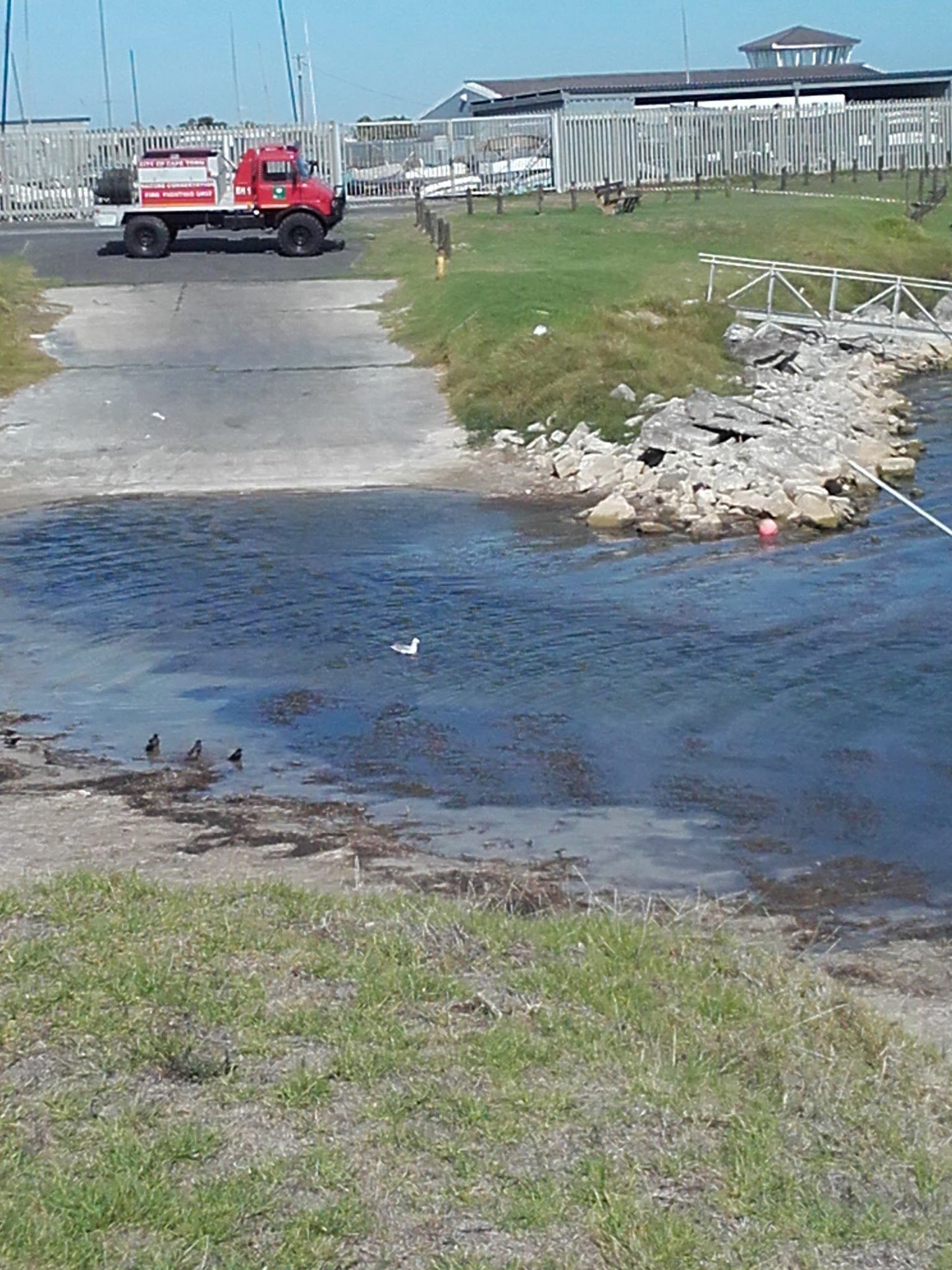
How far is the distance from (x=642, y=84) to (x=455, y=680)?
71705mm

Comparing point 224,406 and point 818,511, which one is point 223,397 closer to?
point 224,406

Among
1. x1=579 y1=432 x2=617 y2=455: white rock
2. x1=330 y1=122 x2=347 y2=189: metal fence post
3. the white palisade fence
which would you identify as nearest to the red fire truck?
the white palisade fence

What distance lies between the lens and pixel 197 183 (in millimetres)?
37438

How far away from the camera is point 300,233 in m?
37.6

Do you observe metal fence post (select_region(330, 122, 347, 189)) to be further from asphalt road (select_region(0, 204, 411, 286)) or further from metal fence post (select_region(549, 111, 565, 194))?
metal fence post (select_region(549, 111, 565, 194))

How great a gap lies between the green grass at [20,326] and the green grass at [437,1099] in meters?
20.2

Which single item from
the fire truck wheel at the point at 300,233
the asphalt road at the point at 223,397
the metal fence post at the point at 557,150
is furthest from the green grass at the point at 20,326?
the metal fence post at the point at 557,150

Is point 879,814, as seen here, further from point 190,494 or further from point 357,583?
point 190,494

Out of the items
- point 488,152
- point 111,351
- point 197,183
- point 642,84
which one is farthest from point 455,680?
point 642,84

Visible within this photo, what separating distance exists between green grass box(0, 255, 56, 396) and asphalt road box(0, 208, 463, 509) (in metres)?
0.38

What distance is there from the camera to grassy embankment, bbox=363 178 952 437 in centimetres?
2306

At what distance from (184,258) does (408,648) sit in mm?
26486

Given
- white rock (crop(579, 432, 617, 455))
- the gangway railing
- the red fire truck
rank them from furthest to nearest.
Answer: the red fire truck → the gangway railing → white rock (crop(579, 432, 617, 455))

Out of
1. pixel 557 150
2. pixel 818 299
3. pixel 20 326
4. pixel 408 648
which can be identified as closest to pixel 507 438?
pixel 408 648
